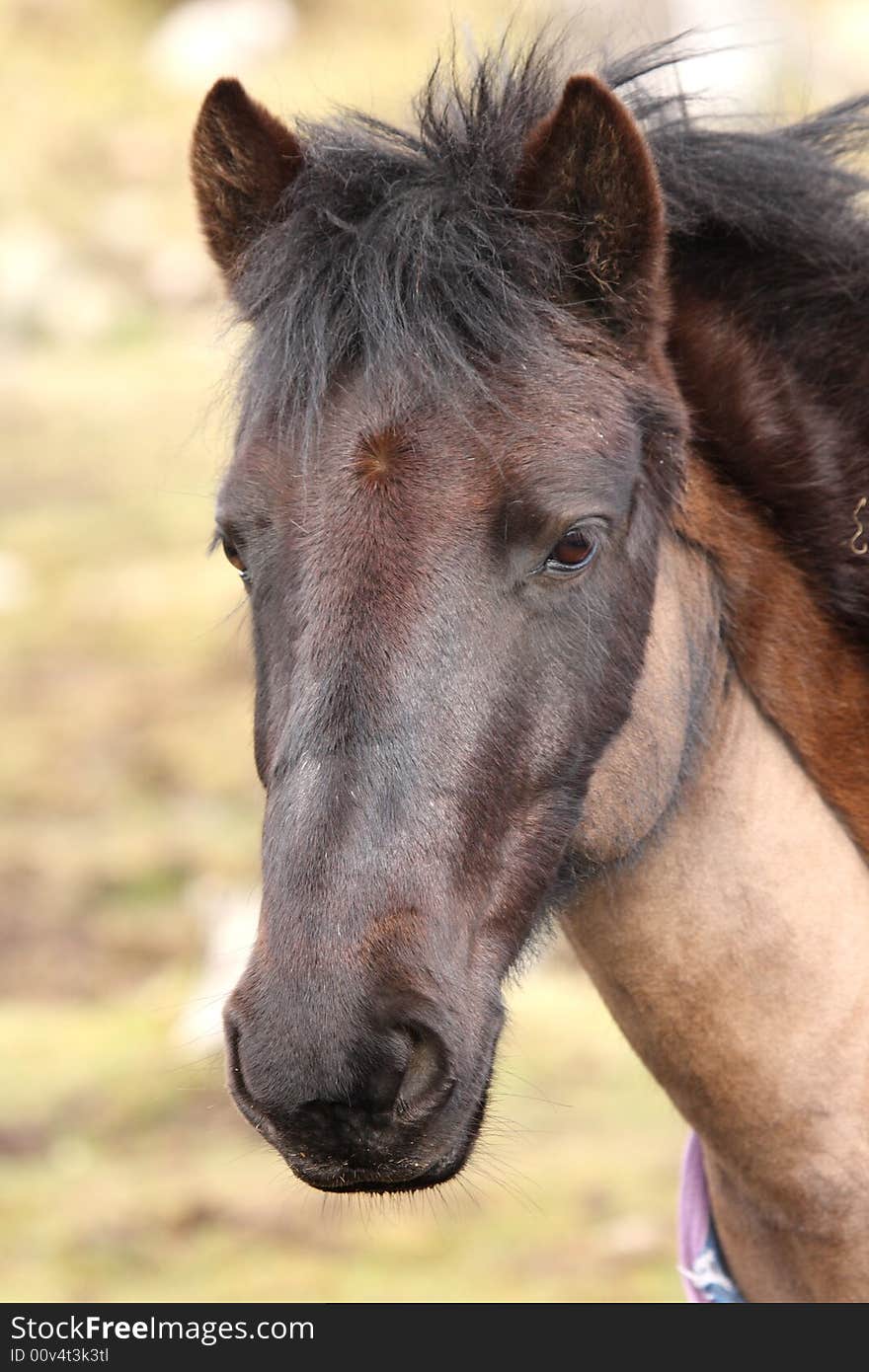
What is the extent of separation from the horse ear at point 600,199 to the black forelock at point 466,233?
5 cm

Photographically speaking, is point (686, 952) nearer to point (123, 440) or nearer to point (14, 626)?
point (14, 626)

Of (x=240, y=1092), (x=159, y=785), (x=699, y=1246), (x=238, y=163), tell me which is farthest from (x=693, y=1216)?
(x=159, y=785)

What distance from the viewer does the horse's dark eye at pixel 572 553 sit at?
249cm

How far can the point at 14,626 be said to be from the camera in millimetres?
14227

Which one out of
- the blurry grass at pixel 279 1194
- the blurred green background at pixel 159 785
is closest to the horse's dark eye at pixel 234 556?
the blurred green background at pixel 159 785

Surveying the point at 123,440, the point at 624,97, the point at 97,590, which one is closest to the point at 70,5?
the point at 123,440

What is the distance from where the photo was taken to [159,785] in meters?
11.8

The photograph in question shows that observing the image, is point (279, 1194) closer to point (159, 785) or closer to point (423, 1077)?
point (423, 1077)

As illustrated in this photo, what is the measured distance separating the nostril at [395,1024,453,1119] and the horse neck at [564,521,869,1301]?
69cm

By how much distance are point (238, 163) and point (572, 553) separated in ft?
3.61

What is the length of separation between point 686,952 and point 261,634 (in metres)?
1.04

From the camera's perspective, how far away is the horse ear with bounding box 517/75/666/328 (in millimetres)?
2549

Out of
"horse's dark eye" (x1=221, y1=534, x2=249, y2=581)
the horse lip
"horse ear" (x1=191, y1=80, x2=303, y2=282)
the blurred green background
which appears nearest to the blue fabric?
the blurred green background

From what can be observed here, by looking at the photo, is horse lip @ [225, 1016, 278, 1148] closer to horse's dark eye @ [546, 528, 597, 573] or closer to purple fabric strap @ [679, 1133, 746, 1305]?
horse's dark eye @ [546, 528, 597, 573]
